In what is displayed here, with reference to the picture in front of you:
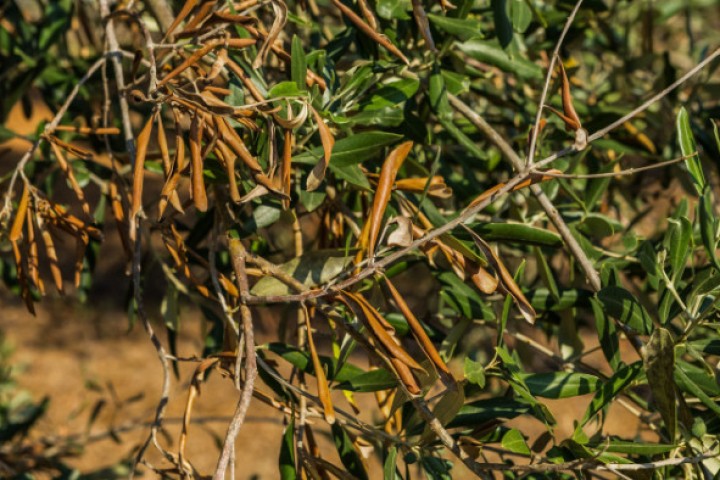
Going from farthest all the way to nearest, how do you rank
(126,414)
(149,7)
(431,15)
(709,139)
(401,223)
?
(126,414) → (709,139) → (149,7) → (431,15) → (401,223)

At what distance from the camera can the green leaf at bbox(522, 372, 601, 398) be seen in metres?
0.83

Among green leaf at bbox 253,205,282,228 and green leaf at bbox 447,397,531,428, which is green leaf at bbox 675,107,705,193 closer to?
green leaf at bbox 447,397,531,428

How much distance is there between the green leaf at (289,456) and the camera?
90 centimetres

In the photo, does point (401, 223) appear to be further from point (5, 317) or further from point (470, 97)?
point (5, 317)

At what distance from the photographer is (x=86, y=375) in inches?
151

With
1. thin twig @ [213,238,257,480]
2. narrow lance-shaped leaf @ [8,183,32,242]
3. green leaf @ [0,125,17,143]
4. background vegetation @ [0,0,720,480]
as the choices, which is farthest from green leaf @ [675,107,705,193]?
green leaf @ [0,125,17,143]

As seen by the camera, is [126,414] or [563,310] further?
[126,414]

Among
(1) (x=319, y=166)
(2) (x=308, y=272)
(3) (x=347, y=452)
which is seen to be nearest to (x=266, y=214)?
(2) (x=308, y=272)

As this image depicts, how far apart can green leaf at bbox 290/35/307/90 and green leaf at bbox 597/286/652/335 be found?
1.23 feet

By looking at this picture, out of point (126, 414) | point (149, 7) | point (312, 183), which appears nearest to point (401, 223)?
point (312, 183)

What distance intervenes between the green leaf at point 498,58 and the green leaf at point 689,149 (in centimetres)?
32

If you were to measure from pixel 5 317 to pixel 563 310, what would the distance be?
11.9ft

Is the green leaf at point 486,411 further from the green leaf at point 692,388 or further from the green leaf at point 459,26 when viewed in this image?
the green leaf at point 459,26

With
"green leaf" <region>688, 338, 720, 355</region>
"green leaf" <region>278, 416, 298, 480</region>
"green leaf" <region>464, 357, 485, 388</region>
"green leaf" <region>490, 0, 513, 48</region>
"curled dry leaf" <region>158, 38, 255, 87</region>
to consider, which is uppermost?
"curled dry leaf" <region>158, 38, 255, 87</region>
